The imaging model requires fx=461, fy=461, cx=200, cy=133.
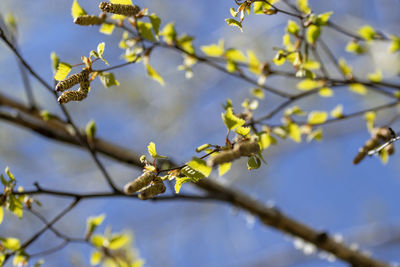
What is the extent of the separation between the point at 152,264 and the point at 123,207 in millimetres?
1026

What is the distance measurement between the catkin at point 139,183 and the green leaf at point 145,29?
1.23 ft

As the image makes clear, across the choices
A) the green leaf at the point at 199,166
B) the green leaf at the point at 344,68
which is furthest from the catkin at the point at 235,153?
the green leaf at the point at 344,68

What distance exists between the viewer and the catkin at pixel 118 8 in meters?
0.81

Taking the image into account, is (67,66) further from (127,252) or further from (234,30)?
(234,30)

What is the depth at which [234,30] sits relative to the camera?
3570 mm

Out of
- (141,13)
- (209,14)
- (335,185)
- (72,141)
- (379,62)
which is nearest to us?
(141,13)

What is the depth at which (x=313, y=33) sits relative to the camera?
1.09 metres

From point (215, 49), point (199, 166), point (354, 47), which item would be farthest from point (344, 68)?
point (199, 166)

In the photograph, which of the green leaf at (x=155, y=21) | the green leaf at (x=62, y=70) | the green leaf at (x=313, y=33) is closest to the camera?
the green leaf at (x=62, y=70)

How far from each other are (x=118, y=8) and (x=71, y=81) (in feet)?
0.51

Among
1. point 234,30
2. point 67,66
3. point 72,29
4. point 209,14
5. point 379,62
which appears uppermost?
point 209,14

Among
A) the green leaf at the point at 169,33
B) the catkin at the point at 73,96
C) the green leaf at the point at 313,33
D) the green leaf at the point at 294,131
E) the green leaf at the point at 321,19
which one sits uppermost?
the green leaf at the point at 169,33

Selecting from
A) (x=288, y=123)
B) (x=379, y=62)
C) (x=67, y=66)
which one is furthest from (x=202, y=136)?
(x=67, y=66)

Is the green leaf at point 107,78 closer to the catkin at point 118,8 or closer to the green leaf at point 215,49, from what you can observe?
the catkin at point 118,8
